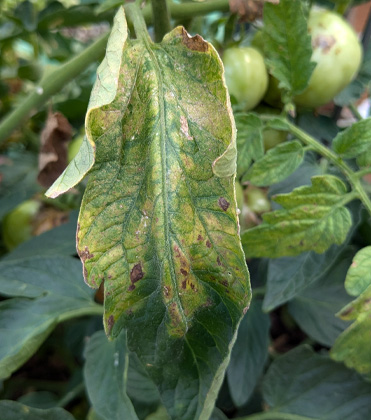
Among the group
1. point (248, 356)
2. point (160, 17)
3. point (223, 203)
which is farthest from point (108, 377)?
point (160, 17)

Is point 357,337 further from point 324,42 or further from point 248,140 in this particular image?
point 324,42

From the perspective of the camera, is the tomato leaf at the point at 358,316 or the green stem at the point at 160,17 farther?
the green stem at the point at 160,17

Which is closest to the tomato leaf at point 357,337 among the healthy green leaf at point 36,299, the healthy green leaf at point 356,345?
the healthy green leaf at point 356,345

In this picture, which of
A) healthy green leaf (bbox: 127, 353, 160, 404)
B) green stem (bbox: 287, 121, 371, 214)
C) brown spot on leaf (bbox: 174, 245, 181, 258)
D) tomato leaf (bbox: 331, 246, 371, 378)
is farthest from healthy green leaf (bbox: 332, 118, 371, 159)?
healthy green leaf (bbox: 127, 353, 160, 404)

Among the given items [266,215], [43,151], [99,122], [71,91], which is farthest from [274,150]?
[71,91]

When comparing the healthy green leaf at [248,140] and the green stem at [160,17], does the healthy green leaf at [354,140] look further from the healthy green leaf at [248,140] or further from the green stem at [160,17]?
the green stem at [160,17]

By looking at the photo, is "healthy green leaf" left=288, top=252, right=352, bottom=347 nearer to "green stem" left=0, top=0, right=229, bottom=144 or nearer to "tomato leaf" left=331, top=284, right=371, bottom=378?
"tomato leaf" left=331, top=284, right=371, bottom=378
